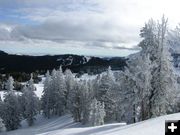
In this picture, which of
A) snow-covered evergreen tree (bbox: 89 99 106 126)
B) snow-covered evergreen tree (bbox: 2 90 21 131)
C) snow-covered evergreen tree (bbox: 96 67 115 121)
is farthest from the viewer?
snow-covered evergreen tree (bbox: 2 90 21 131)

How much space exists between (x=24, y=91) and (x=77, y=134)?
58494 millimetres

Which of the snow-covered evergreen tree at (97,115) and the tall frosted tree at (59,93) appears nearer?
the snow-covered evergreen tree at (97,115)

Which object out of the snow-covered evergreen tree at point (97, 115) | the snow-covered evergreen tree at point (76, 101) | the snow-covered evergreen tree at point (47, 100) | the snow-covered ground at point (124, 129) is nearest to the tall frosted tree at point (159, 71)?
the snow-covered ground at point (124, 129)

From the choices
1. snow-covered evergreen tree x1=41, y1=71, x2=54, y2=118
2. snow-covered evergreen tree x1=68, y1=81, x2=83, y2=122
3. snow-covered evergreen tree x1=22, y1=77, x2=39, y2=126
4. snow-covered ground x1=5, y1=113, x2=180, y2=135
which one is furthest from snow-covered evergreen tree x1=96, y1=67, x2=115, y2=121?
snow-covered evergreen tree x1=41, y1=71, x2=54, y2=118

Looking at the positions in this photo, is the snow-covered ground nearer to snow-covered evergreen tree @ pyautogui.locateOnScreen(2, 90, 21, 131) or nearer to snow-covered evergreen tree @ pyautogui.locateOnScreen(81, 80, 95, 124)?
snow-covered evergreen tree @ pyautogui.locateOnScreen(81, 80, 95, 124)

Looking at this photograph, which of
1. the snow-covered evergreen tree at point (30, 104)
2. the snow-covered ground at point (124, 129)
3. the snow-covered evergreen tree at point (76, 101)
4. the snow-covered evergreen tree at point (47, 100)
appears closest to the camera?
the snow-covered ground at point (124, 129)

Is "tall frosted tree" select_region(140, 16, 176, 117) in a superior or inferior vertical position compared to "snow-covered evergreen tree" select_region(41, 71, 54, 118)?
superior

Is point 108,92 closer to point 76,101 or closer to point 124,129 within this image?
point 76,101

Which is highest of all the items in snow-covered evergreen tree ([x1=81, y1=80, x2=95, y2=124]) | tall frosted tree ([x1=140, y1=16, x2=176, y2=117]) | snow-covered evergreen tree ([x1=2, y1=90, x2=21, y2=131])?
tall frosted tree ([x1=140, y1=16, x2=176, y2=117])

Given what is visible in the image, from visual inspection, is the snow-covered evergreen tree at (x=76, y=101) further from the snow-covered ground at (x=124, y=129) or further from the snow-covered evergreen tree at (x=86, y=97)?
the snow-covered ground at (x=124, y=129)

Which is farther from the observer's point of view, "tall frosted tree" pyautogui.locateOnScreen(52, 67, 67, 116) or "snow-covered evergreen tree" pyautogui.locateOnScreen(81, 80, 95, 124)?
"tall frosted tree" pyautogui.locateOnScreen(52, 67, 67, 116)

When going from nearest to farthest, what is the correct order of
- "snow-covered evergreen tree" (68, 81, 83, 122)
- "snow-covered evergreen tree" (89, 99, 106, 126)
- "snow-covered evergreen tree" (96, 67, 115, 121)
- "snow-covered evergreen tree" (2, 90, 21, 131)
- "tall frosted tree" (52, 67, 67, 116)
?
"snow-covered evergreen tree" (89, 99, 106, 126)
"snow-covered evergreen tree" (96, 67, 115, 121)
"snow-covered evergreen tree" (68, 81, 83, 122)
"snow-covered evergreen tree" (2, 90, 21, 131)
"tall frosted tree" (52, 67, 67, 116)

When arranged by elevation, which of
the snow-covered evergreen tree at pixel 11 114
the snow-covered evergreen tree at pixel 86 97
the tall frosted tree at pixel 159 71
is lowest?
the snow-covered evergreen tree at pixel 11 114

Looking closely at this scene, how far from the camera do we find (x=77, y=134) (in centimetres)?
3550
